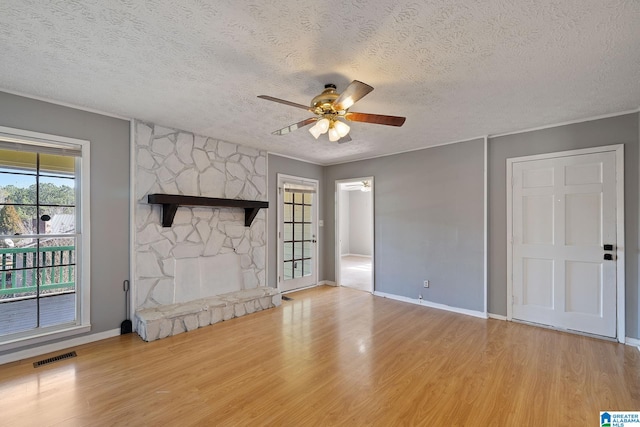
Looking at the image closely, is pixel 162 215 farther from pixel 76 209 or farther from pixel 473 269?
pixel 473 269

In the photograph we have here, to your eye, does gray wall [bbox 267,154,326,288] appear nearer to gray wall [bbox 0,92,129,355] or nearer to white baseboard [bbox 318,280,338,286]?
white baseboard [bbox 318,280,338,286]

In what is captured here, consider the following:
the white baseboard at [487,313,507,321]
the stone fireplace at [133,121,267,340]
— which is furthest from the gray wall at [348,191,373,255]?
the white baseboard at [487,313,507,321]

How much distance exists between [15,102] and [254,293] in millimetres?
3453

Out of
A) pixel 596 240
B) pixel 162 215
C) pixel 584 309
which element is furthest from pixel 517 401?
pixel 162 215

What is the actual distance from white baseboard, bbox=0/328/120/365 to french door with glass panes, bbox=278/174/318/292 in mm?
2609

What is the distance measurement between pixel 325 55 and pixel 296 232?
3946mm

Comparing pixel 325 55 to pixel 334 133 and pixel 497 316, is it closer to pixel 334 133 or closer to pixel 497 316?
pixel 334 133

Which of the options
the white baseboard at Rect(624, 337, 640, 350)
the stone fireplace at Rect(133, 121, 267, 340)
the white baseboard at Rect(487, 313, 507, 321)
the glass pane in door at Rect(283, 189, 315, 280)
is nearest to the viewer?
the white baseboard at Rect(624, 337, 640, 350)

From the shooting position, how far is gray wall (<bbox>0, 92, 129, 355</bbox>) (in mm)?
3148

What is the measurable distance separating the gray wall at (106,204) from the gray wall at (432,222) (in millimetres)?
3873

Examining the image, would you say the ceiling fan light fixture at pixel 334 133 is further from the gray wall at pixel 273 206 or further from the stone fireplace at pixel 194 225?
the gray wall at pixel 273 206

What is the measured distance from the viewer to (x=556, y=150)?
357cm

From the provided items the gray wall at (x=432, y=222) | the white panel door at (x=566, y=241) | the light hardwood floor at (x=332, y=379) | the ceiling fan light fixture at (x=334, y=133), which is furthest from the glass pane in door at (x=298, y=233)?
the white panel door at (x=566, y=241)

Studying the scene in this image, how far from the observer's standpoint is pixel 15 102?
276cm
